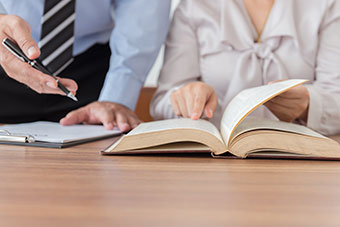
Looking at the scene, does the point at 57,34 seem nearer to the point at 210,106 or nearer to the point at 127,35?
the point at 127,35

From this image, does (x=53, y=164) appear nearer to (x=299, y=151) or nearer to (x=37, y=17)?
(x=299, y=151)

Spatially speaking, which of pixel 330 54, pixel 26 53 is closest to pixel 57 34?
pixel 26 53

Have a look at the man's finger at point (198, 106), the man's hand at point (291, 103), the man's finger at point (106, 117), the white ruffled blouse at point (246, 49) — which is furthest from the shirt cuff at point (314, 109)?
the man's finger at point (106, 117)

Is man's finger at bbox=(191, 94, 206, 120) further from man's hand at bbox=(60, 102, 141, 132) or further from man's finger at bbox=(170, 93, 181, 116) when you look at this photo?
man's hand at bbox=(60, 102, 141, 132)

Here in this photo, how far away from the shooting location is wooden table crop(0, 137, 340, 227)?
0.42 metres

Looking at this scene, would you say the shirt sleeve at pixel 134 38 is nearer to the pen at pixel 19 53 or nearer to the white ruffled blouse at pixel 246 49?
the white ruffled blouse at pixel 246 49

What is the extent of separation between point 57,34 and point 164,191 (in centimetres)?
102

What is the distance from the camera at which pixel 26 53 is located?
912 mm

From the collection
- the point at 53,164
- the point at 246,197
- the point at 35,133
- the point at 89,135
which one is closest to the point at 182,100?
the point at 89,135

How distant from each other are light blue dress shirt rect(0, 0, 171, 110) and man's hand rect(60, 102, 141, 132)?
17 centimetres

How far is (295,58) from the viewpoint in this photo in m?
1.40

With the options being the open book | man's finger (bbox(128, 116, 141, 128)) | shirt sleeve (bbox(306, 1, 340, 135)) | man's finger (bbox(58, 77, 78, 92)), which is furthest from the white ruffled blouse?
the open book

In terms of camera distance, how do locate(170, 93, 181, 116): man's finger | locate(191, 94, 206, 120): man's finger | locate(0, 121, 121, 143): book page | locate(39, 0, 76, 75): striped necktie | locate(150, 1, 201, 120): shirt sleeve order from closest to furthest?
locate(0, 121, 121, 143): book page, locate(191, 94, 206, 120): man's finger, locate(170, 93, 181, 116): man's finger, locate(39, 0, 76, 75): striped necktie, locate(150, 1, 201, 120): shirt sleeve

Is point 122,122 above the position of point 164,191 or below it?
below
